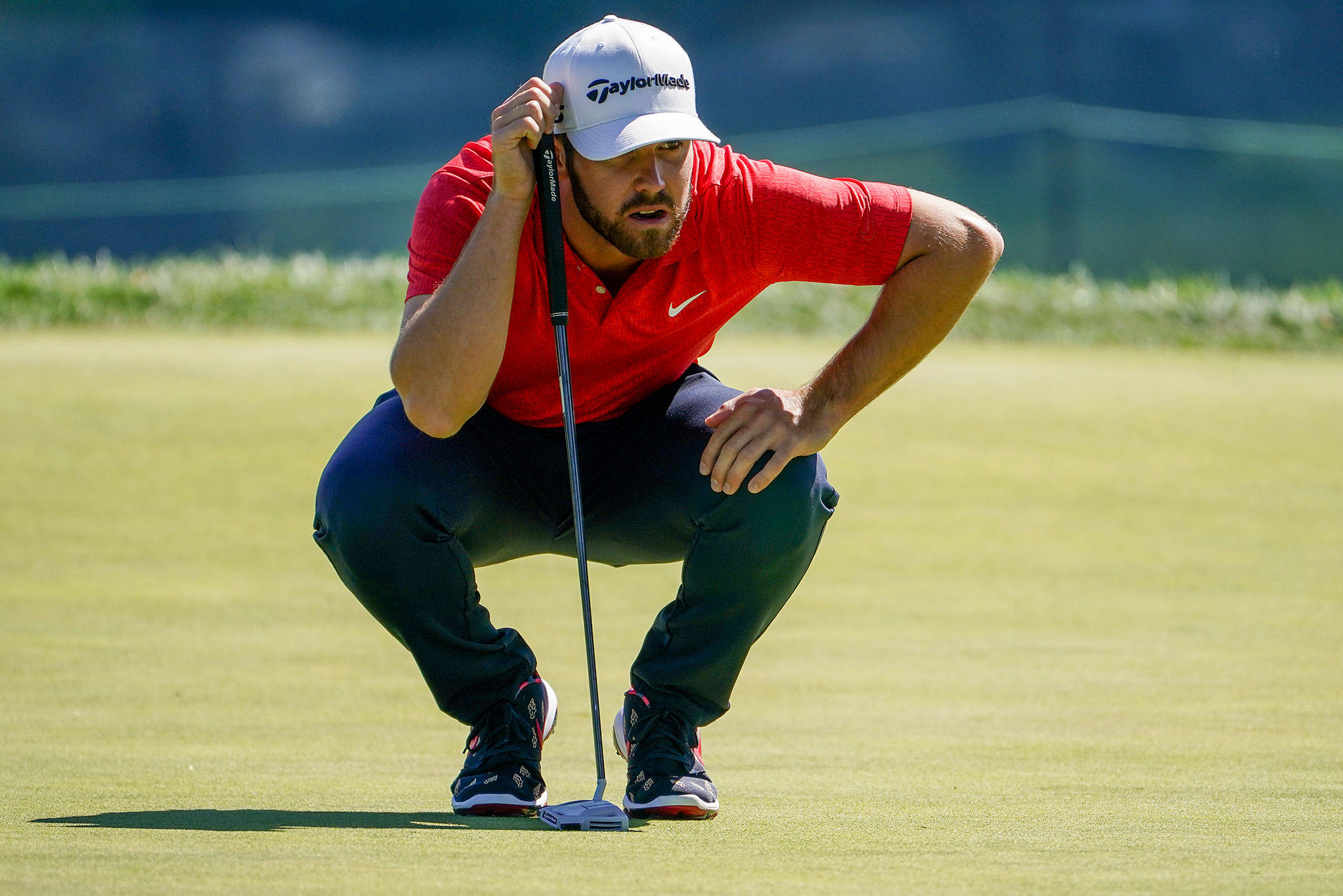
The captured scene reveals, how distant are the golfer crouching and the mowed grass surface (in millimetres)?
203

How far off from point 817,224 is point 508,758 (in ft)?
2.96

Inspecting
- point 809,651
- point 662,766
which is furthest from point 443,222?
point 809,651

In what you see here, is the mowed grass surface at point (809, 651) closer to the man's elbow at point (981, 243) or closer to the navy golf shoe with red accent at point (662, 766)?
the navy golf shoe with red accent at point (662, 766)

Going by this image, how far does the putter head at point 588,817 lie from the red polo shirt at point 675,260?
702 millimetres

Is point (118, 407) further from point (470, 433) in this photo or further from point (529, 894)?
point (529, 894)

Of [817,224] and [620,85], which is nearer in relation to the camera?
[620,85]

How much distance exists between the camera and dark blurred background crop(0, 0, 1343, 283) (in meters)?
7.40

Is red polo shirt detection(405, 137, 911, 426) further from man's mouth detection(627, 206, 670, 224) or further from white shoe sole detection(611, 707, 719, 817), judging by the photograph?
white shoe sole detection(611, 707, 719, 817)

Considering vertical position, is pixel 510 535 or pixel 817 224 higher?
pixel 817 224

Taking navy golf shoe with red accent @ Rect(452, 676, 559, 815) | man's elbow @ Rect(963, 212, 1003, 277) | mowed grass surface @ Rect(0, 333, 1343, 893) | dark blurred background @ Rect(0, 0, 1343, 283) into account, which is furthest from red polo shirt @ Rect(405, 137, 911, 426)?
dark blurred background @ Rect(0, 0, 1343, 283)

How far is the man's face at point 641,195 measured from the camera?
2381mm

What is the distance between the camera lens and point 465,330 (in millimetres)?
2270

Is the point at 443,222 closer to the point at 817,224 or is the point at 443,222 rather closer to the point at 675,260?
the point at 675,260

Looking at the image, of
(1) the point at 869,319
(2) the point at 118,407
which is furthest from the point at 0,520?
(1) the point at 869,319
